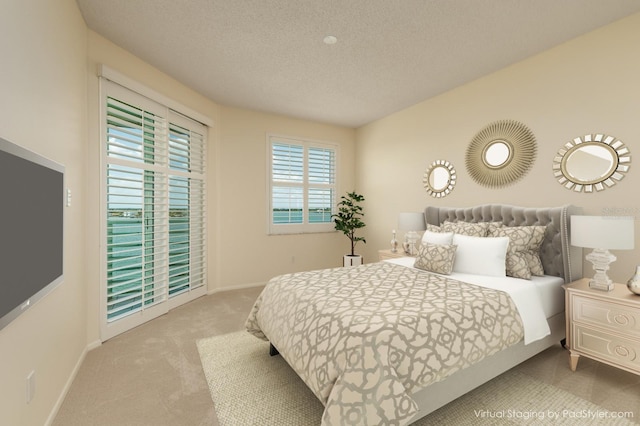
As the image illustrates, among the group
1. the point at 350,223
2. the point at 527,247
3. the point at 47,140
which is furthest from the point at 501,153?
the point at 47,140

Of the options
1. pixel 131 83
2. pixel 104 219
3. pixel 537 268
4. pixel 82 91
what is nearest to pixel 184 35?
pixel 131 83

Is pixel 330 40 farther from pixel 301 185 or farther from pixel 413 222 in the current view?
pixel 301 185

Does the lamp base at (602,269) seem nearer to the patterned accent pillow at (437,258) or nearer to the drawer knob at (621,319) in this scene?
the drawer knob at (621,319)

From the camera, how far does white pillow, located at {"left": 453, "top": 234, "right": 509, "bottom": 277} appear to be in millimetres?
2463

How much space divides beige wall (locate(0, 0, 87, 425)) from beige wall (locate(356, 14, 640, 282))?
3908 mm

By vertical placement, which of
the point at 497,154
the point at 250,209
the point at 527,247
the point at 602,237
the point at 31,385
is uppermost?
the point at 497,154

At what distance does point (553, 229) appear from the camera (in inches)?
103

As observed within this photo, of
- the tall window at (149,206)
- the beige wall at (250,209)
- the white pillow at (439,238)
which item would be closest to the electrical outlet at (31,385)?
the tall window at (149,206)

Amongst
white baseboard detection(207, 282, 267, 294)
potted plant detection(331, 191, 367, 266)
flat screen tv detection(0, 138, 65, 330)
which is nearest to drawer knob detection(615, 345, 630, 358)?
potted plant detection(331, 191, 367, 266)

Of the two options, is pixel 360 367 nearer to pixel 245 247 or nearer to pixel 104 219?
pixel 104 219

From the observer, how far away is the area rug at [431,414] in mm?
1637

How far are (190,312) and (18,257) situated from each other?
8.01ft

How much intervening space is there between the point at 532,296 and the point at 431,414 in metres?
1.23

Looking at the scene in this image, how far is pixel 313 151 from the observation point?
5.04 meters
